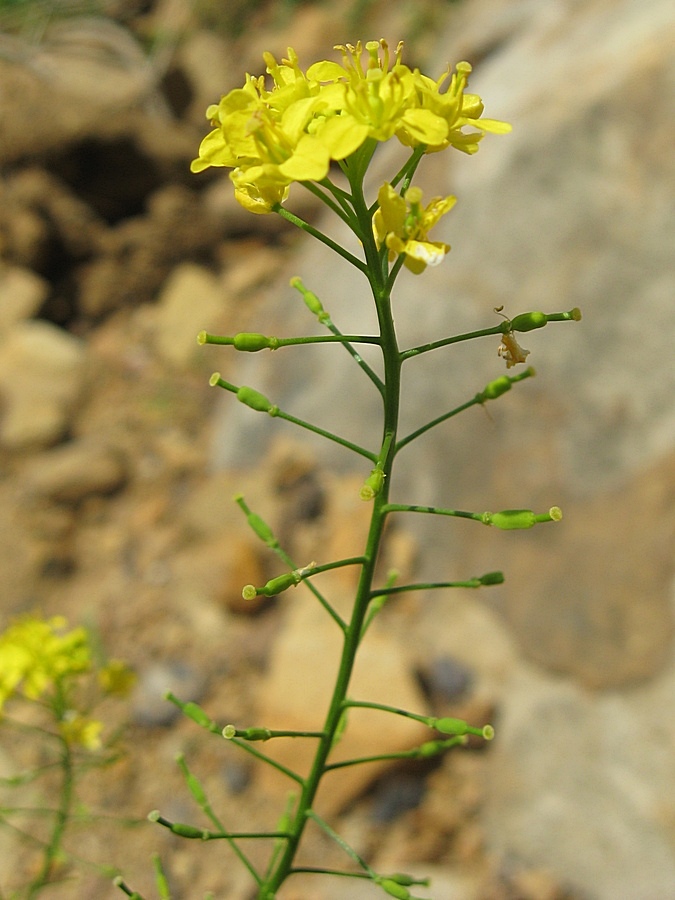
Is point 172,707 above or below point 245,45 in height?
below

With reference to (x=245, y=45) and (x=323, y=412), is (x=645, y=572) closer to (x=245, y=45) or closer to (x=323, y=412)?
(x=323, y=412)

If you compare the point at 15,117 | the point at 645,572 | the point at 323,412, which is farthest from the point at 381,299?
the point at 15,117

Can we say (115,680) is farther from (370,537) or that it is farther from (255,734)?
(370,537)

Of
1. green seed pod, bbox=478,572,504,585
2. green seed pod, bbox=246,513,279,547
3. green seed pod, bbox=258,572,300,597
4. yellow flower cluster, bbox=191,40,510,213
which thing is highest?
yellow flower cluster, bbox=191,40,510,213

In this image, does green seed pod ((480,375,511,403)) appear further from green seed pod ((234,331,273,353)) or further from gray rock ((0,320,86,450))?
gray rock ((0,320,86,450))

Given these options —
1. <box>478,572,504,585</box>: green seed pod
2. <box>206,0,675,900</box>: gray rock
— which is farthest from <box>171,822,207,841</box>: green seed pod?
<box>206,0,675,900</box>: gray rock
